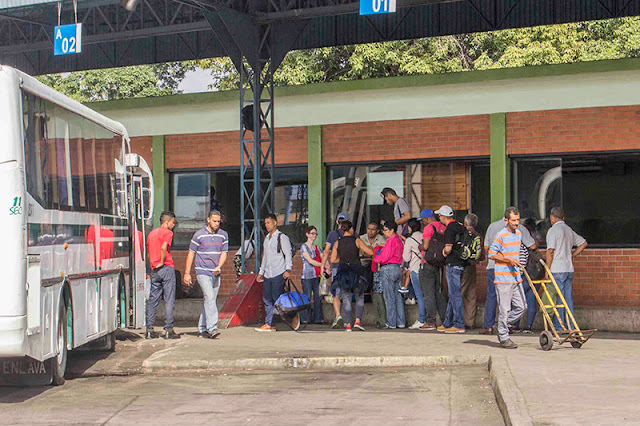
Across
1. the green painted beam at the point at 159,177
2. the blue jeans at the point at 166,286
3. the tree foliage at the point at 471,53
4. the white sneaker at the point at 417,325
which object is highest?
the tree foliage at the point at 471,53

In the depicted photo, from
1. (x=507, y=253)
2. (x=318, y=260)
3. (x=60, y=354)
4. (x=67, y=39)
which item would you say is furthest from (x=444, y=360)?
(x=67, y=39)

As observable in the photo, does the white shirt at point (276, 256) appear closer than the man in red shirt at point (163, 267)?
No

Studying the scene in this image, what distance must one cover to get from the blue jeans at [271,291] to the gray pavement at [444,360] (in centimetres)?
42

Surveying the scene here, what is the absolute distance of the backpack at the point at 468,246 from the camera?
651 inches

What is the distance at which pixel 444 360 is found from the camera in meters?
13.4

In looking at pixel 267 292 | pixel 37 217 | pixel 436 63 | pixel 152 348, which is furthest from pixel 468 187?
pixel 436 63

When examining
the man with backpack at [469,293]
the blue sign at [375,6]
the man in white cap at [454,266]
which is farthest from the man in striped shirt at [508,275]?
the blue sign at [375,6]

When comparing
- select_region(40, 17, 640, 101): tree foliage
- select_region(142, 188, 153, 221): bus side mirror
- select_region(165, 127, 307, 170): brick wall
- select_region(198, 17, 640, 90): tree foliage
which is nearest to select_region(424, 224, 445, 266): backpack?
select_region(142, 188, 153, 221): bus side mirror

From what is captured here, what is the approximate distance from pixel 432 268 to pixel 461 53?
77.2 feet

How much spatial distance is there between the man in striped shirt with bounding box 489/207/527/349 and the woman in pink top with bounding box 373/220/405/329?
366cm

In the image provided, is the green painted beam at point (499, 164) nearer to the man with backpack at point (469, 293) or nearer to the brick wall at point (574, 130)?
the brick wall at point (574, 130)

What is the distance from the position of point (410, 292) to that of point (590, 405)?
9361mm

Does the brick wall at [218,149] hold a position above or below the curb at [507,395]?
above

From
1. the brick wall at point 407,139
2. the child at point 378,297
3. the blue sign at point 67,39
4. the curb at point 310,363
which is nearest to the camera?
the curb at point 310,363
